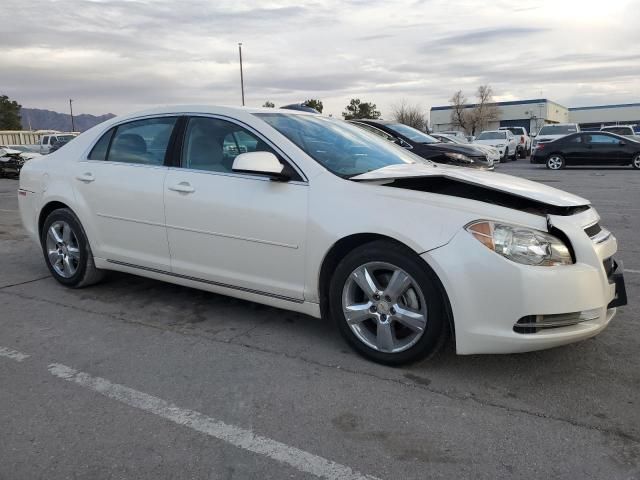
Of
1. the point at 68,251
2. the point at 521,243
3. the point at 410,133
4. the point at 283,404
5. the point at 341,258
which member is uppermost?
the point at 410,133

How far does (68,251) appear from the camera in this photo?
510cm

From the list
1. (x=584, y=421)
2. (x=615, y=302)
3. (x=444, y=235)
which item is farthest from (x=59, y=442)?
(x=615, y=302)

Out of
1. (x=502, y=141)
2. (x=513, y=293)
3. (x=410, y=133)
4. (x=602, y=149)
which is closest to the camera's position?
(x=513, y=293)

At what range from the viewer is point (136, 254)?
4.55 m

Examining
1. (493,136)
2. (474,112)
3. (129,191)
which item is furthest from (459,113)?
(129,191)

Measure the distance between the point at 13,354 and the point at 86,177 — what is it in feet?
5.45

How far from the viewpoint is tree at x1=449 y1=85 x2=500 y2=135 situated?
252 feet

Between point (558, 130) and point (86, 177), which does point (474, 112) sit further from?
point (86, 177)

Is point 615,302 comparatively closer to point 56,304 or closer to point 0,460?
point 0,460

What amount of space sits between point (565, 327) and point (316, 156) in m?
1.84

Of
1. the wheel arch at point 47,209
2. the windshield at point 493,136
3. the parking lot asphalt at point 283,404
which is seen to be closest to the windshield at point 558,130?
the windshield at point 493,136

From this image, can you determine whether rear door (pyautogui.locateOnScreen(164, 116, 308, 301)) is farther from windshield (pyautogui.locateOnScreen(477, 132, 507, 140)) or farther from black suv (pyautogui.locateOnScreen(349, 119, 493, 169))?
windshield (pyautogui.locateOnScreen(477, 132, 507, 140))

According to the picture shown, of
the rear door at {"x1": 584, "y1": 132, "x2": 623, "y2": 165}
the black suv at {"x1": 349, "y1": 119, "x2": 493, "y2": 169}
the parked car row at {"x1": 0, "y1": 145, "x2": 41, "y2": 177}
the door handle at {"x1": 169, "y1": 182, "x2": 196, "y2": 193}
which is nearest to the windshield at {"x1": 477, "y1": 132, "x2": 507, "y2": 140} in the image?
the rear door at {"x1": 584, "y1": 132, "x2": 623, "y2": 165}

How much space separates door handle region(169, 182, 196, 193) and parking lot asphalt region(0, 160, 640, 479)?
39.4 inches
